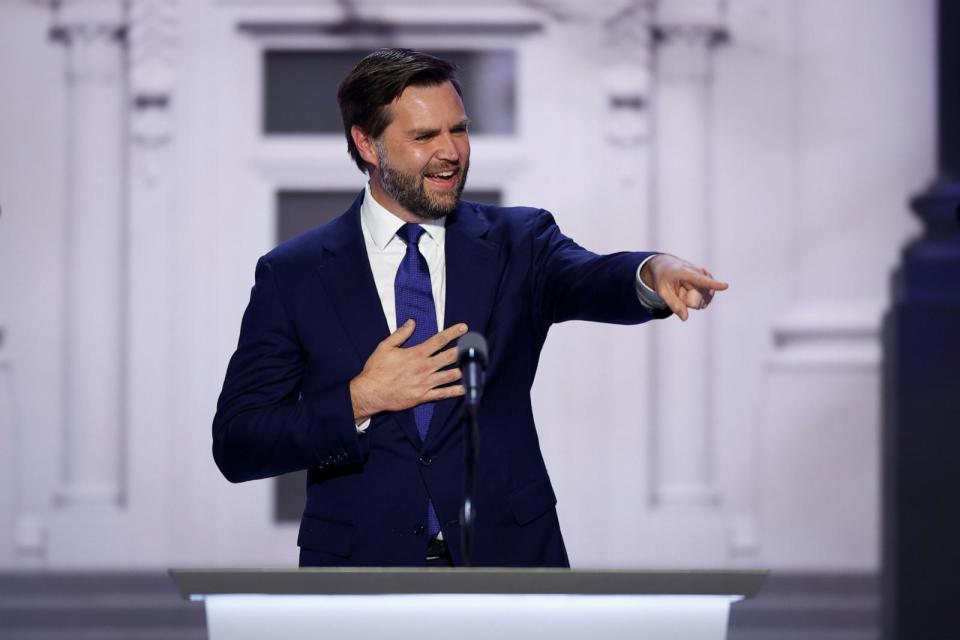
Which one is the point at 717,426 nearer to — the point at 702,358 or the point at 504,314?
the point at 702,358

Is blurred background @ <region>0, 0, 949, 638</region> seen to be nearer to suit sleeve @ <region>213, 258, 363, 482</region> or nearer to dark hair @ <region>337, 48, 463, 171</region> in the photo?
dark hair @ <region>337, 48, 463, 171</region>

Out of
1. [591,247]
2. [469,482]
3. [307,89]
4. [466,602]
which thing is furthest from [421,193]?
[307,89]

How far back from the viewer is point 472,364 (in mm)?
1490

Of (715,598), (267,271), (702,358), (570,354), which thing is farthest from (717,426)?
(715,598)

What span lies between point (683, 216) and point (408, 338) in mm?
2525

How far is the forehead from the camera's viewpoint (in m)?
1.94

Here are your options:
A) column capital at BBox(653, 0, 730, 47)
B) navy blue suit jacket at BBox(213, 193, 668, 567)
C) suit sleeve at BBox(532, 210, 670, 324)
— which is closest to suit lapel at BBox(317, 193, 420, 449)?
navy blue suit jacket at BBox(213, 193, 668, 567)

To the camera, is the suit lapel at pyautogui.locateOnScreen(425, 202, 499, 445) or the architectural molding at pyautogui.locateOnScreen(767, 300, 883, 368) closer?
the suit lapel at pyautogui.locateOnScreen(425, 202, 499, 445)

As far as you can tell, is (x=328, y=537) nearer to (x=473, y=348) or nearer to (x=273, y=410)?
(x=273, y=410)

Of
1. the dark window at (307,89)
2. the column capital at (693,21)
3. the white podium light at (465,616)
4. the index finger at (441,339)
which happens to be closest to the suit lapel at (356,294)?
the index finger at (441,339)

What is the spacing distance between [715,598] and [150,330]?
10.6ft

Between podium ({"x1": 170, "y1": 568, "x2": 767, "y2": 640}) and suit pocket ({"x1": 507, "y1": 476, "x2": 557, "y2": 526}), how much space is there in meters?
0.55

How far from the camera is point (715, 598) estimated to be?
1271mm

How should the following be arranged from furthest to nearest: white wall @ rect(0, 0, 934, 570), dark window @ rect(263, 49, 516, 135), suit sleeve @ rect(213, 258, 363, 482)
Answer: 1. dark window @ rect(263, 49, 516, 135)
2. white wall @ rect(0, 0, 934, 570)
3. suit sleeve @ rect(213, 258, 363, 482)
